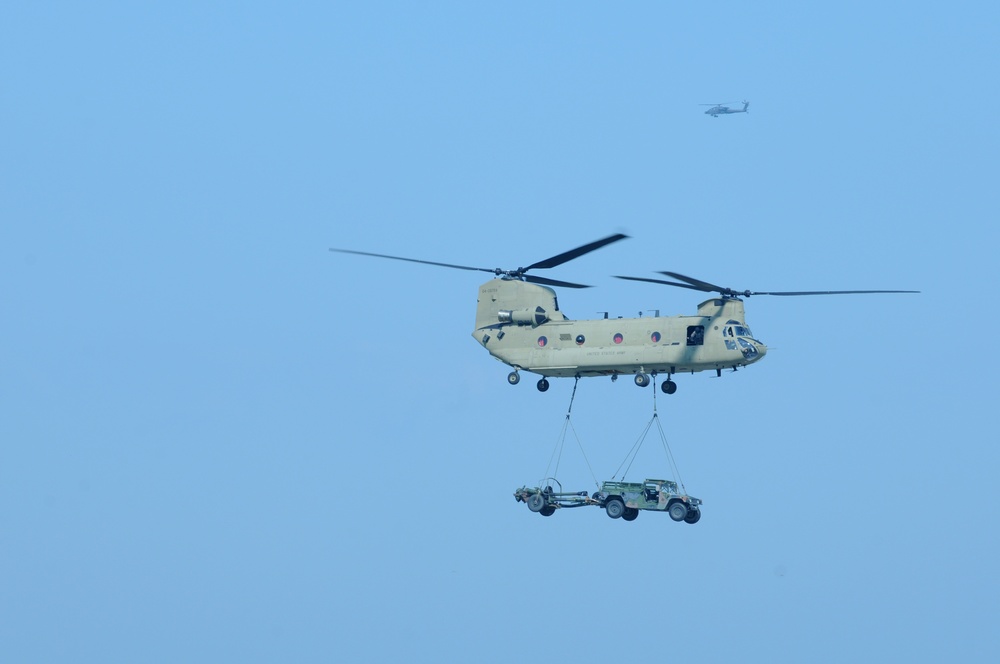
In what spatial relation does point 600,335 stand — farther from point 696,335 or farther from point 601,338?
point 696,335

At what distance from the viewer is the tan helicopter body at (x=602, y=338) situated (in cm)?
7519

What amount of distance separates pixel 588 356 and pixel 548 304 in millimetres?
3799

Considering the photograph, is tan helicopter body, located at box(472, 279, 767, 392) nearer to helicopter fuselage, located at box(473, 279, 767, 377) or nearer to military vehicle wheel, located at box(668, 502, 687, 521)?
helicopter fuselage, located at box(473, 279, 767, 377)

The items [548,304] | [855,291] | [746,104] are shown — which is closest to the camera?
[855,291]

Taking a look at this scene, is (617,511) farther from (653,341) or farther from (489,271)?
(489,271)

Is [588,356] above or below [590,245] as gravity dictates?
below

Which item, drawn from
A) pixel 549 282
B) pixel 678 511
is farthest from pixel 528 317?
pixel 678 511

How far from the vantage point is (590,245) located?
7612 centimetres

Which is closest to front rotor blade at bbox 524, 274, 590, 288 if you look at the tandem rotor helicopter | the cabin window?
the tandem rotor helicopter

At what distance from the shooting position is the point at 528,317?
79500 millimetres

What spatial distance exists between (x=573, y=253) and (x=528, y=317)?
3.77m

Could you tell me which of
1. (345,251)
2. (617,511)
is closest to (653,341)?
(617,511)

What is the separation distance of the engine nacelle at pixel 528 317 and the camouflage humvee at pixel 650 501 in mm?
8093

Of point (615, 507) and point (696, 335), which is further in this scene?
point (615, 507)
